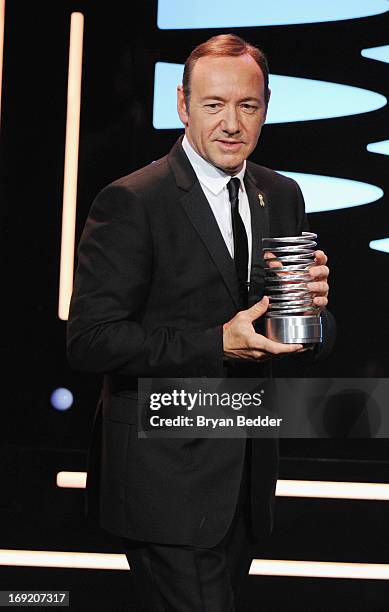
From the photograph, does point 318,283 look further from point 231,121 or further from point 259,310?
point 231,121

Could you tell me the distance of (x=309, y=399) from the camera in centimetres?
323

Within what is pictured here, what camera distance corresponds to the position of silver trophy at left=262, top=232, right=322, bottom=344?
1696 mm

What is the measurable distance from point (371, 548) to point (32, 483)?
1108 mm

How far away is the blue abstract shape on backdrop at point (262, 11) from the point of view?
316cm

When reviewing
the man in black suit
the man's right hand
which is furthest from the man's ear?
the man's right hand

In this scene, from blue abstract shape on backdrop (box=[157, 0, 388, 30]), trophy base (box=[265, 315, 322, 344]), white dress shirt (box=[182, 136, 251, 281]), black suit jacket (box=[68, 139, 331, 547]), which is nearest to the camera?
trophy base (box=[265, 315, 322, 344])

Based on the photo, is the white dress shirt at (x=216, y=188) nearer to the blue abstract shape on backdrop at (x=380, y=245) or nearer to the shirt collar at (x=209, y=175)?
the shirt collar at (x=209, y=175)

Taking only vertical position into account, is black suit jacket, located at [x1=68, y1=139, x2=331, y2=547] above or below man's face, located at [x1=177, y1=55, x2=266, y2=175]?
below

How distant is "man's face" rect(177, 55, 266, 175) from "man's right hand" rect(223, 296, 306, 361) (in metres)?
0.33

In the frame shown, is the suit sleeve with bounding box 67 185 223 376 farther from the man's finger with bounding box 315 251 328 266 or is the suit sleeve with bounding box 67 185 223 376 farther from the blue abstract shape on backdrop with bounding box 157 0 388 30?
the blue abstract shape on backdrop with bounding box 157 0 388 30

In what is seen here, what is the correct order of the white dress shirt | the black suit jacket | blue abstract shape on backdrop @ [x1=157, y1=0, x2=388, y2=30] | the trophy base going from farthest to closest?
blue abstract shape on backdrop @ [x1=157, y1=0, x2=388, y2=30]
the white dress shirt
the black suit jacket
the trophy base

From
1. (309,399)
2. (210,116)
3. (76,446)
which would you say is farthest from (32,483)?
(210,116)

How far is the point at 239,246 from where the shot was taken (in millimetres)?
1880

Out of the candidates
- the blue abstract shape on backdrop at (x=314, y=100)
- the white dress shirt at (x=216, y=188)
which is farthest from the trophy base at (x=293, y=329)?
the blue abstract shape on backdrop at (x=314, y=100)
